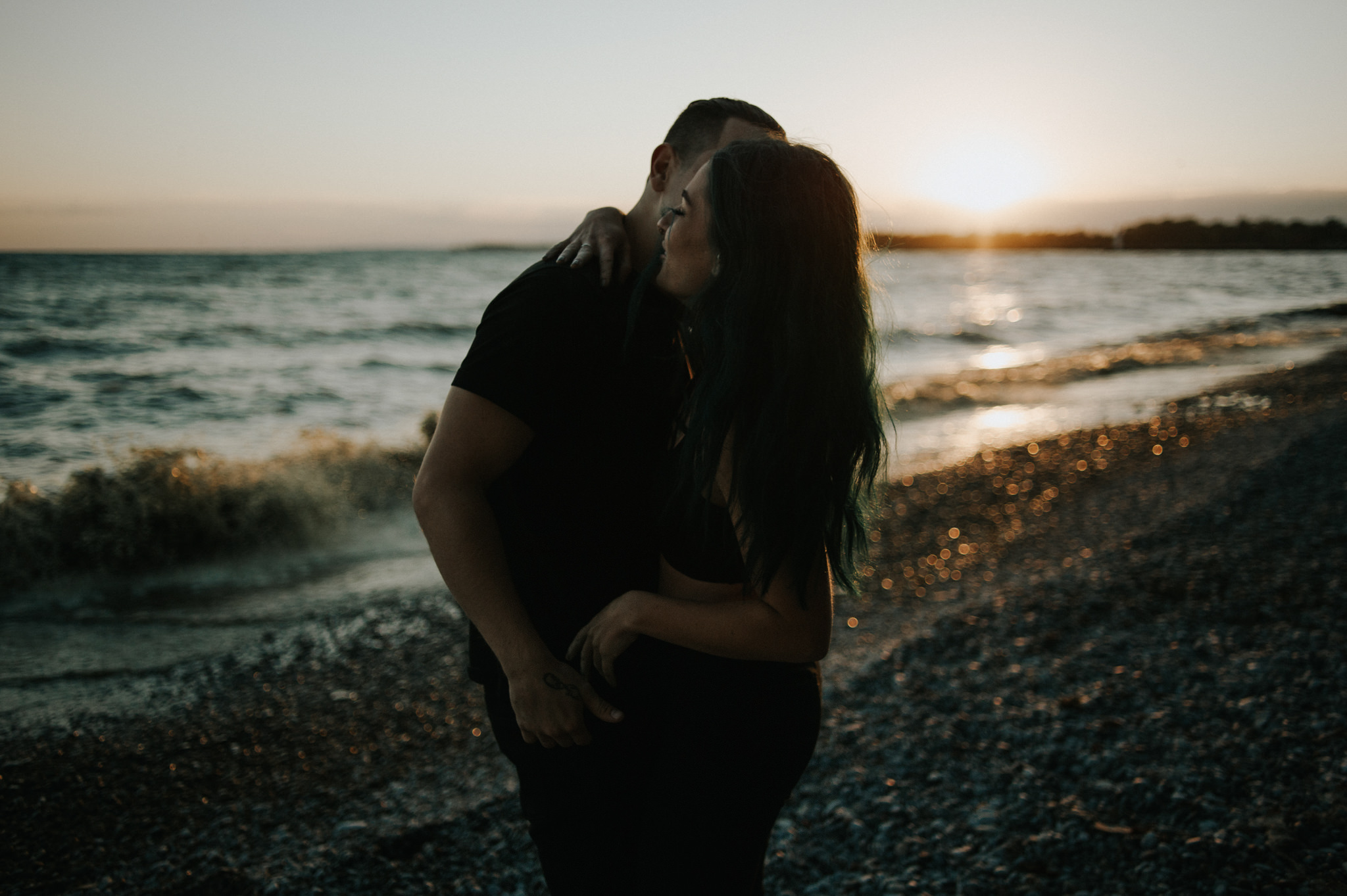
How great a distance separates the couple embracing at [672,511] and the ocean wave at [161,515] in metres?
7.59

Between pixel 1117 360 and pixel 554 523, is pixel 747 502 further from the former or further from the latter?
pixel 1117 360

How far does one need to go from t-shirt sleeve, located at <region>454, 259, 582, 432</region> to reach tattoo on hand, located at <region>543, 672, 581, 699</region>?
0.50 m

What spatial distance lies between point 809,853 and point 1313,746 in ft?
7.47

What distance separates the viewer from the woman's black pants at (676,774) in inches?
61.5

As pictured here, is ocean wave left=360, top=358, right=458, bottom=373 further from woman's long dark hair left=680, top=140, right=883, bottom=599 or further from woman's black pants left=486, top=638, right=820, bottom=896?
woman's long dark hair left=680, top=140, right=883, bottom=599

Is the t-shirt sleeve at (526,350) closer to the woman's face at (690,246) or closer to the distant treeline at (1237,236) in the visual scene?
the woman's face at (690,246)

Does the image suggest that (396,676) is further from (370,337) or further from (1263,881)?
(370,337)

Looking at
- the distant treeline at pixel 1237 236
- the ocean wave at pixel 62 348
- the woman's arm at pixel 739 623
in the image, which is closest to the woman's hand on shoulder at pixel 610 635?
the woman's arm at pixel 739 623

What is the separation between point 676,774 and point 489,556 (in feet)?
1.87

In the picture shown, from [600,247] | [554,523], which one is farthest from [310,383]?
[554,523]

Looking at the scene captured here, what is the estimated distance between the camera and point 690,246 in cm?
156

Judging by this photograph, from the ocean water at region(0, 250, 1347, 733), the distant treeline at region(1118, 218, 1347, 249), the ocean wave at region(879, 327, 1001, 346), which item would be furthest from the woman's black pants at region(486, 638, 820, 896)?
the distant treeline at region(1118, 218, 1347, 249)

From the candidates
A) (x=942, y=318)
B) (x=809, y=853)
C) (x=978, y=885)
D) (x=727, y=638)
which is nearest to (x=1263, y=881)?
(x=978, y=885)

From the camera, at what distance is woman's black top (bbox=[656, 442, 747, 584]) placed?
1.54 m
